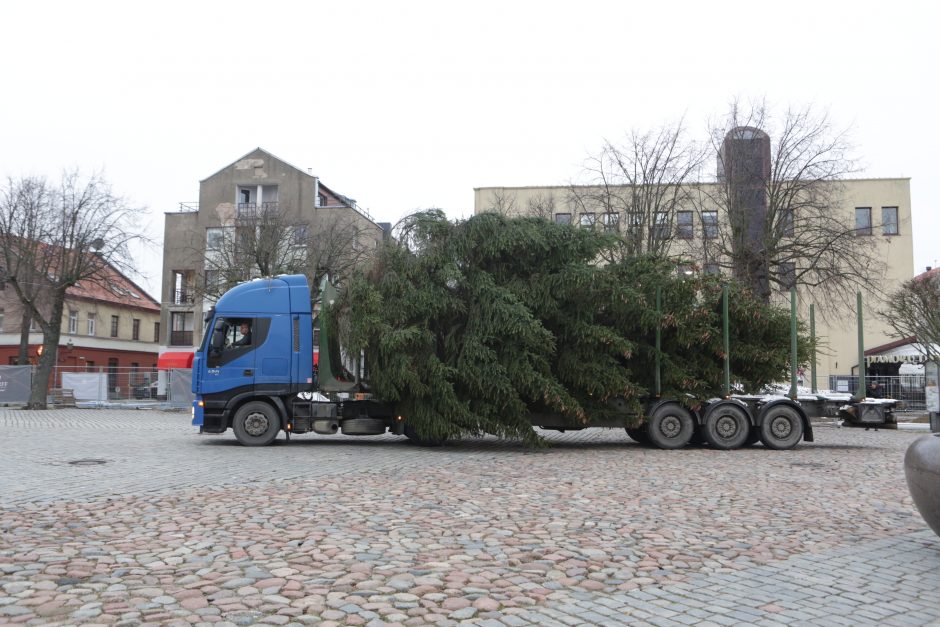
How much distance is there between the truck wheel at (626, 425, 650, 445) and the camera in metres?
16.3

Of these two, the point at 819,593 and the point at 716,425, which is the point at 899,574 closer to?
the point at 819,593

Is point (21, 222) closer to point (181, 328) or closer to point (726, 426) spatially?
point (181, 328)

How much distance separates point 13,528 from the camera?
262 inches

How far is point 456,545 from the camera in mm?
6262

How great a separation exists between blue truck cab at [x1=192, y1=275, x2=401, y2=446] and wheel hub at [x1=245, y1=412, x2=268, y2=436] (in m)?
0.02

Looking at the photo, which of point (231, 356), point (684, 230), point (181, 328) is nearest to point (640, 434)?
point (231, 356)

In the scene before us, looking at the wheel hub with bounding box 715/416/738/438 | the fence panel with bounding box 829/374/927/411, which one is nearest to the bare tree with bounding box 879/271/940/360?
the fence panel with bounding box 829/374/927/411

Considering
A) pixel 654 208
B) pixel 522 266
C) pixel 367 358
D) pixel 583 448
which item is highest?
pixel 654 208

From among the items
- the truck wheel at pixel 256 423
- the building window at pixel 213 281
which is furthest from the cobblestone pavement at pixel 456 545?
the building window at pixel 213 281

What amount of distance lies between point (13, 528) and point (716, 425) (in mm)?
12794

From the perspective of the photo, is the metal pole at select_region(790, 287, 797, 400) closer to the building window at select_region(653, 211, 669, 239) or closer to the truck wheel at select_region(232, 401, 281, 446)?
the truck wheel at select_region(232, 401, 281, 446)

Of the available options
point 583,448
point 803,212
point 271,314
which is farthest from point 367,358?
point 803,212

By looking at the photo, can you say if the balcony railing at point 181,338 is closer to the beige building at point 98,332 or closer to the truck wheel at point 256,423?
the beige building at point 98,332

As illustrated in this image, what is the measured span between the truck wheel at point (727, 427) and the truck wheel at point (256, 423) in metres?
8.81
